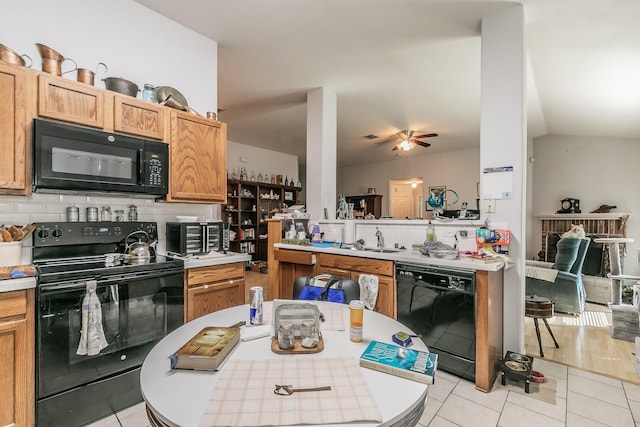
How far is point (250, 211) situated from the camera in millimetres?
7129

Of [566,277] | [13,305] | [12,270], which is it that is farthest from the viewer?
[566,277]

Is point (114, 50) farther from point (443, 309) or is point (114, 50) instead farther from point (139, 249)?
point (443, 309)

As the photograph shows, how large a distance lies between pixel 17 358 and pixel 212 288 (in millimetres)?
1123

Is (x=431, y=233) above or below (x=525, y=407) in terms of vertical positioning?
above

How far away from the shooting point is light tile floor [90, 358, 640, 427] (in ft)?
6.15

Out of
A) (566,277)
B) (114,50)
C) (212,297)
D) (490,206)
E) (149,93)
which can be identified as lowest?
(566,277)

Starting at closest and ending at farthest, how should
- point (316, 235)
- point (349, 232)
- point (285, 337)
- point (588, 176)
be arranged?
1. point (285, 337)
2. point (349, 232)
3. point (316, 235)
4. point (588, 176)

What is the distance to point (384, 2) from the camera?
2.47 m

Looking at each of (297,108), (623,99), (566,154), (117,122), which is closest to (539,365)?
(623,99)

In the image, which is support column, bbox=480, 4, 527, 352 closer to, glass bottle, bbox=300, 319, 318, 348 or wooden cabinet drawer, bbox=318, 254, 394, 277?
wooden cabinet drawer, bbox=318, 254, 394, 277

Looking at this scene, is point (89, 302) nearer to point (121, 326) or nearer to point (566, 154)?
point (121, 326)

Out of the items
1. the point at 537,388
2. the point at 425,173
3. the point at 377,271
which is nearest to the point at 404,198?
the point at 425,173

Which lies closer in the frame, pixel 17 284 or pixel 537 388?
pixel 17 284

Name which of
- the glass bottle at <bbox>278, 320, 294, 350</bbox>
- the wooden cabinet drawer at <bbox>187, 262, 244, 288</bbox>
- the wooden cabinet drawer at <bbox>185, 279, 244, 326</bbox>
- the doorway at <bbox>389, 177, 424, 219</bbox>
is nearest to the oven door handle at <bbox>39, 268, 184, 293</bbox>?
the wooden cabinet drawer at <bbox>187, 262, 244, 288</bbox>
